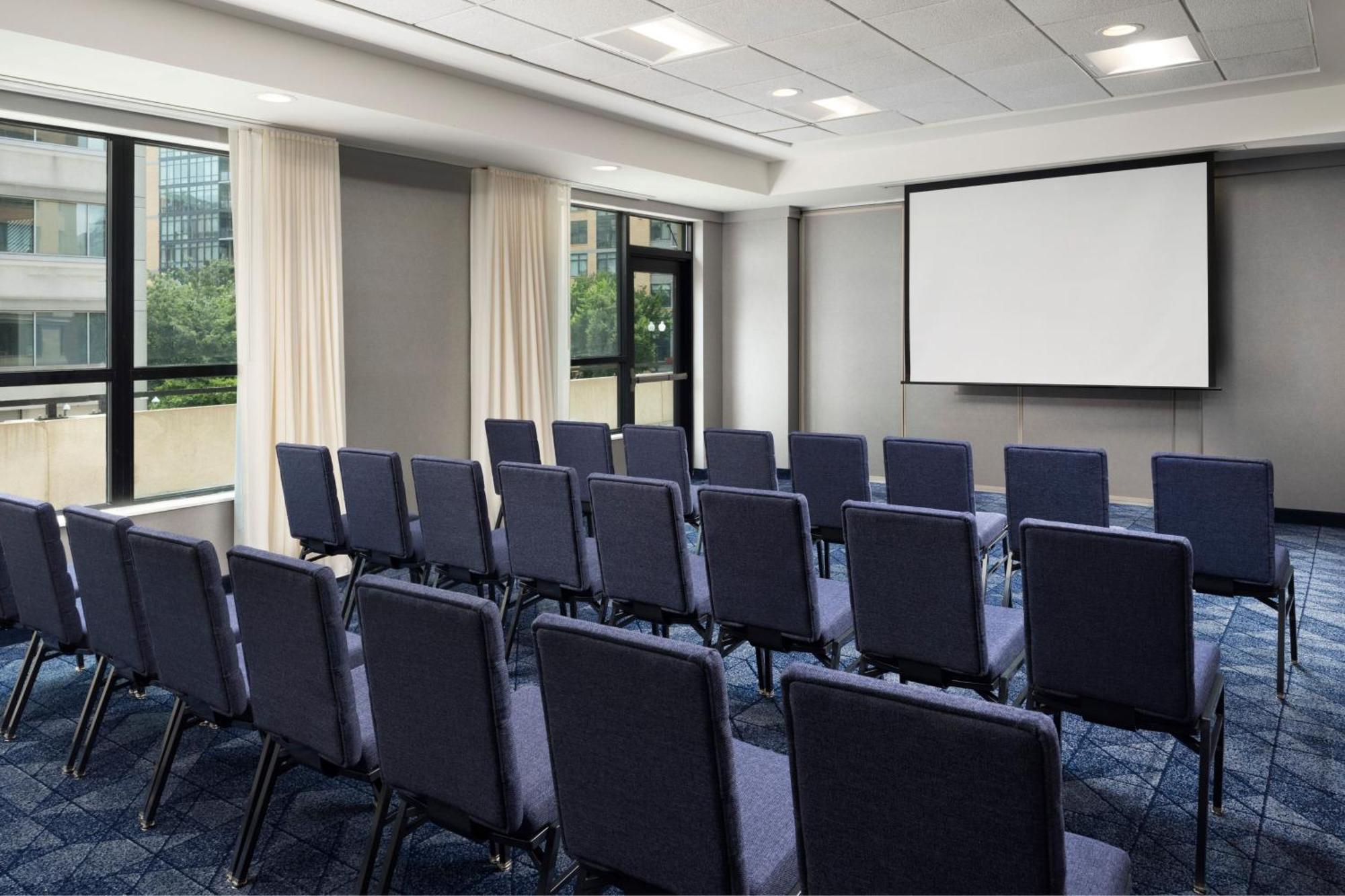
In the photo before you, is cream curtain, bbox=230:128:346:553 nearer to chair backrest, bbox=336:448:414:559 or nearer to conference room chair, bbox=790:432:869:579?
chair backrest, bbox=336:448:414:559

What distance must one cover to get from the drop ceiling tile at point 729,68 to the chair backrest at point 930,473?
248cm

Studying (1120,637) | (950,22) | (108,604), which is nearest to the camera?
(1120,637)

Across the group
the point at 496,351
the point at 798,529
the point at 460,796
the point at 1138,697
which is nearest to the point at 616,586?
the point at 798,529

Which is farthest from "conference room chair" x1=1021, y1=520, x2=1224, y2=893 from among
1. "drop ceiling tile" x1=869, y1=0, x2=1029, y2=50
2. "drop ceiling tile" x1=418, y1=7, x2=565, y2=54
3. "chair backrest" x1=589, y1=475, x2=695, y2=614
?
"drop ceiling tile" x1=418, y1=7, x2=565, y2=54

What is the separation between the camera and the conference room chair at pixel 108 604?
2.90 meters

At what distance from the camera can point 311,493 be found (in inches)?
184

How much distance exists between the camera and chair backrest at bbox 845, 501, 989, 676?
9.35 ft

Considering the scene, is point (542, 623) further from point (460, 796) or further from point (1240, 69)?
point (1240, 69)

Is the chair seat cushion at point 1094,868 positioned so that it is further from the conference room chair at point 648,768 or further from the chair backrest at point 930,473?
the chair backrest at point 930,473

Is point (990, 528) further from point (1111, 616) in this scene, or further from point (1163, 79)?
point (1163, 79)

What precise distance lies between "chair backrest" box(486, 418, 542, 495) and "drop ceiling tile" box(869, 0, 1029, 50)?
9.69 feet

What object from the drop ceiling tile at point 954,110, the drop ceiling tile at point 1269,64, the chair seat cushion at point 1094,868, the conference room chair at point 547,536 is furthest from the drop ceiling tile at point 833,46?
the chair seat cushion at point 1094,868

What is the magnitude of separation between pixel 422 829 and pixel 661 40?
423 cm

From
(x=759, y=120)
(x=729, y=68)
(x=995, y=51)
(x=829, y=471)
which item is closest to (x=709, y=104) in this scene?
(x=759, y=120)
